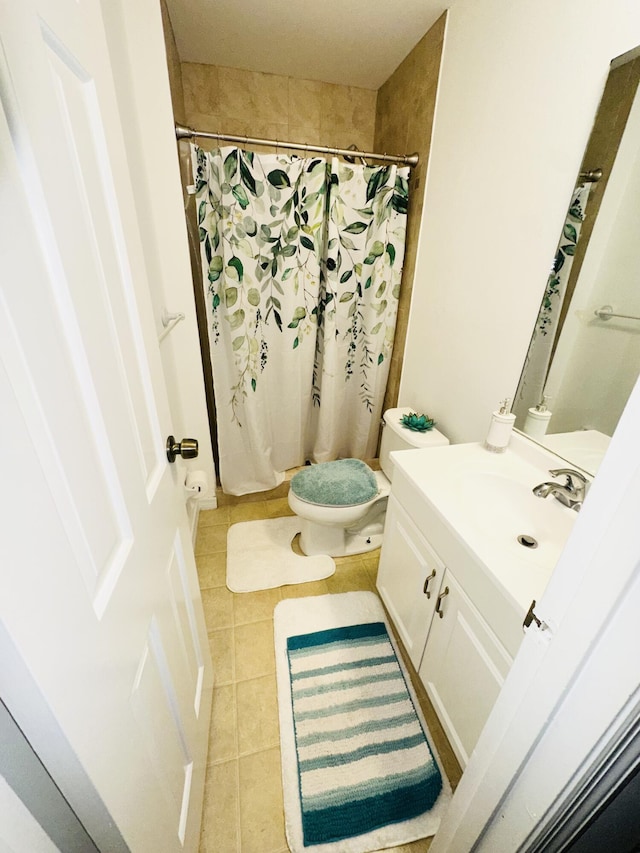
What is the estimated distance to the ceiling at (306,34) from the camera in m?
1.44

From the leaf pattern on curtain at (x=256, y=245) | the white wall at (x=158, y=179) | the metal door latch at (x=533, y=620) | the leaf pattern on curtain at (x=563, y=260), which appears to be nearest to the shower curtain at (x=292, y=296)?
the leaf pattern on curtain at (x=256, y=245)

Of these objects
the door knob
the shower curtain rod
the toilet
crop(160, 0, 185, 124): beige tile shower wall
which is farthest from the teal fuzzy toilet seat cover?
crop(160, 0, 185, 124): beige tile shower wall

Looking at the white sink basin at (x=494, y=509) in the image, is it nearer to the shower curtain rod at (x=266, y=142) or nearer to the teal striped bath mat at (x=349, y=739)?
the teal striped bath mat at (x=349, y=739)

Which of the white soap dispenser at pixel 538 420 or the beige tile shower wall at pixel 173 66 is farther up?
the beige tile shower wall at pixel 173 66

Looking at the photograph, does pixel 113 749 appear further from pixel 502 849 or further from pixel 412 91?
pixel 412 91

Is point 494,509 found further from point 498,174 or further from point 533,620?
point 498,174

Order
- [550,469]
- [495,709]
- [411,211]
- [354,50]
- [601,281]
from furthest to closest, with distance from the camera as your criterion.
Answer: [411,211], [354,50], [550,469], [601,281], [495,709]

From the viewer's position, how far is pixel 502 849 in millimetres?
599

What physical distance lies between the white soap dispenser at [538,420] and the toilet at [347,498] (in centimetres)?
41

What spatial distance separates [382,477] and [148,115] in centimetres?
193

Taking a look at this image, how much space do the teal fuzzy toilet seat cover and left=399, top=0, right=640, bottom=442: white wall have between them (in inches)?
18.3

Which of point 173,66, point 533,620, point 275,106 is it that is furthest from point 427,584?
point 275,106

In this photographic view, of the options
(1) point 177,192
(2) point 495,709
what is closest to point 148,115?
(1) point 177,192

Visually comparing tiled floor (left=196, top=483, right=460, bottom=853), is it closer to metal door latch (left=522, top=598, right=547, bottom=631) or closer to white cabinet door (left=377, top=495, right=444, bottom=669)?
white cabinet door (left=377, top=495, right=444, bottom=669)
